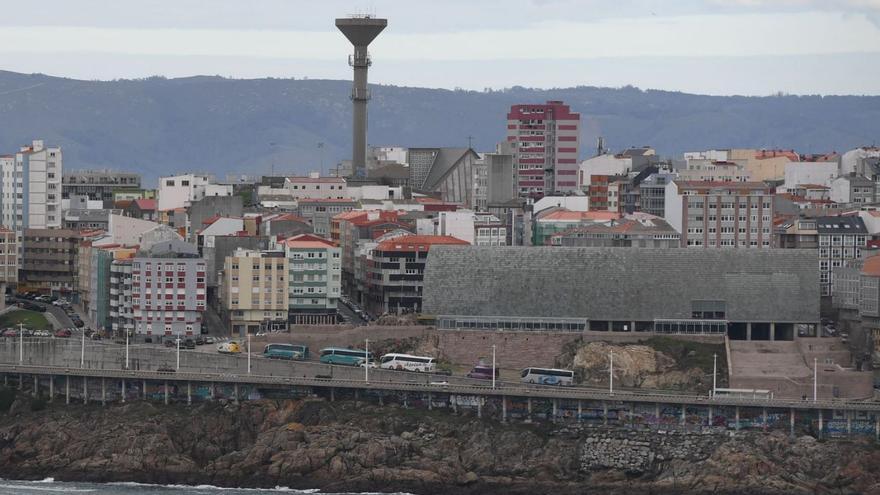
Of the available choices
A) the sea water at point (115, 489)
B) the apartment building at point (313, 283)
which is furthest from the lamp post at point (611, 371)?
the apartment building at point (313, 283)

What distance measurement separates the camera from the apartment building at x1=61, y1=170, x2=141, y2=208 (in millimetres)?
154625

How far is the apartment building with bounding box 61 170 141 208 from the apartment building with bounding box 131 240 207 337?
49151mm

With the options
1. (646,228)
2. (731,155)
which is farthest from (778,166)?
(646,228)

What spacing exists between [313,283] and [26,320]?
12270mm

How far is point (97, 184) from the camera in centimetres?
15875

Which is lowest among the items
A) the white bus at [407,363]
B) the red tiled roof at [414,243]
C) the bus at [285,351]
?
the white bus at [407,363]

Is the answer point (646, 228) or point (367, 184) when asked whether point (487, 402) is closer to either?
point (646, 228)

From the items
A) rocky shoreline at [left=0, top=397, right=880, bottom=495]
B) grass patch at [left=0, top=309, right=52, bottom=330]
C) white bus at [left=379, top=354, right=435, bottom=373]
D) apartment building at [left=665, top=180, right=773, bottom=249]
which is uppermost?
apartment building at [left=665, top=180, right=773, bottom=249]

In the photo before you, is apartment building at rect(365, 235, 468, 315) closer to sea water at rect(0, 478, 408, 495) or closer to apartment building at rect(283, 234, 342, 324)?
apartment building at rect(283, 234, 342, 324)

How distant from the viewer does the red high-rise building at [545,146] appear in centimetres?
16112

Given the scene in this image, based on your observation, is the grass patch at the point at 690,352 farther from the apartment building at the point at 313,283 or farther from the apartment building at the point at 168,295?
the apartment building at the point at 168,295

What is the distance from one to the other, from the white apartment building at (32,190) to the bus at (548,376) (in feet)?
132

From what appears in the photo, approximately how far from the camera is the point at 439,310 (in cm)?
9844

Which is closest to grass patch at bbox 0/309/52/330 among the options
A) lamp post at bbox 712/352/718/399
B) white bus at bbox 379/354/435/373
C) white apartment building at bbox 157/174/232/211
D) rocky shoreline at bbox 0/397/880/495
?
rocky shoreline at bbox 0/397/880/495
